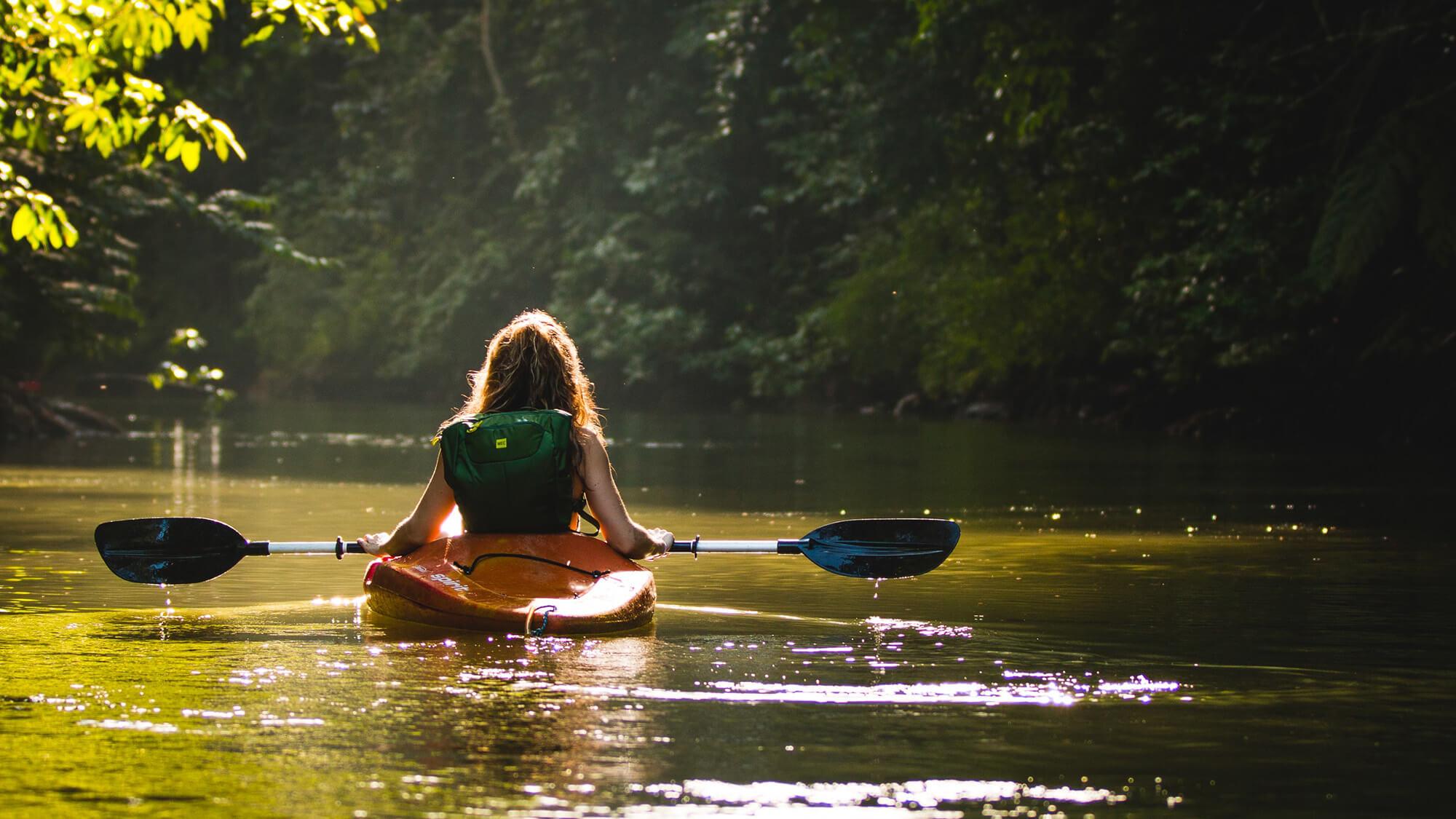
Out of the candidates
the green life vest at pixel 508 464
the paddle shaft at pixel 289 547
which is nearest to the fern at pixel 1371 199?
the green life vest at pixel 508 464

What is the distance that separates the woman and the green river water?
0.50m

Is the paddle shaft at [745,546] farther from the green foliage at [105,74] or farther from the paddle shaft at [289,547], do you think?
the green foliage at [105,74]

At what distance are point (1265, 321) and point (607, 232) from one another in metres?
25.4

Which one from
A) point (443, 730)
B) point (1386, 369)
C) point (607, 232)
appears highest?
→ point (607, 232)

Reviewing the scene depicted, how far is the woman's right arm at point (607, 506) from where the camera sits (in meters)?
7.99

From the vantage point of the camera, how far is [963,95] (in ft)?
120

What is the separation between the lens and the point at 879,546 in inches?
342

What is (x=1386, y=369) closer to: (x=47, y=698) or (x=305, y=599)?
(x=305, y=599)

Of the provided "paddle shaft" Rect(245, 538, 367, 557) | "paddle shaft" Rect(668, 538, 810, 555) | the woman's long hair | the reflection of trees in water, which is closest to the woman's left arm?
the woman's long hair

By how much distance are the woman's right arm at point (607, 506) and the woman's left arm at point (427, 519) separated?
0.54 m

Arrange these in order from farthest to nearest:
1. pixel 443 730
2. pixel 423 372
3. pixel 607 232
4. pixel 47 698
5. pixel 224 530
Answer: pixel 423 372, pixel 607 232, pixel 224 530, pixel 47 698, pixel 443 730

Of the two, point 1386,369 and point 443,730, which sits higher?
point 1386,369

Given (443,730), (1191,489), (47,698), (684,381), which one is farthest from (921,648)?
(684,381)

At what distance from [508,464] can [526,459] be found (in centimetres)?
7
